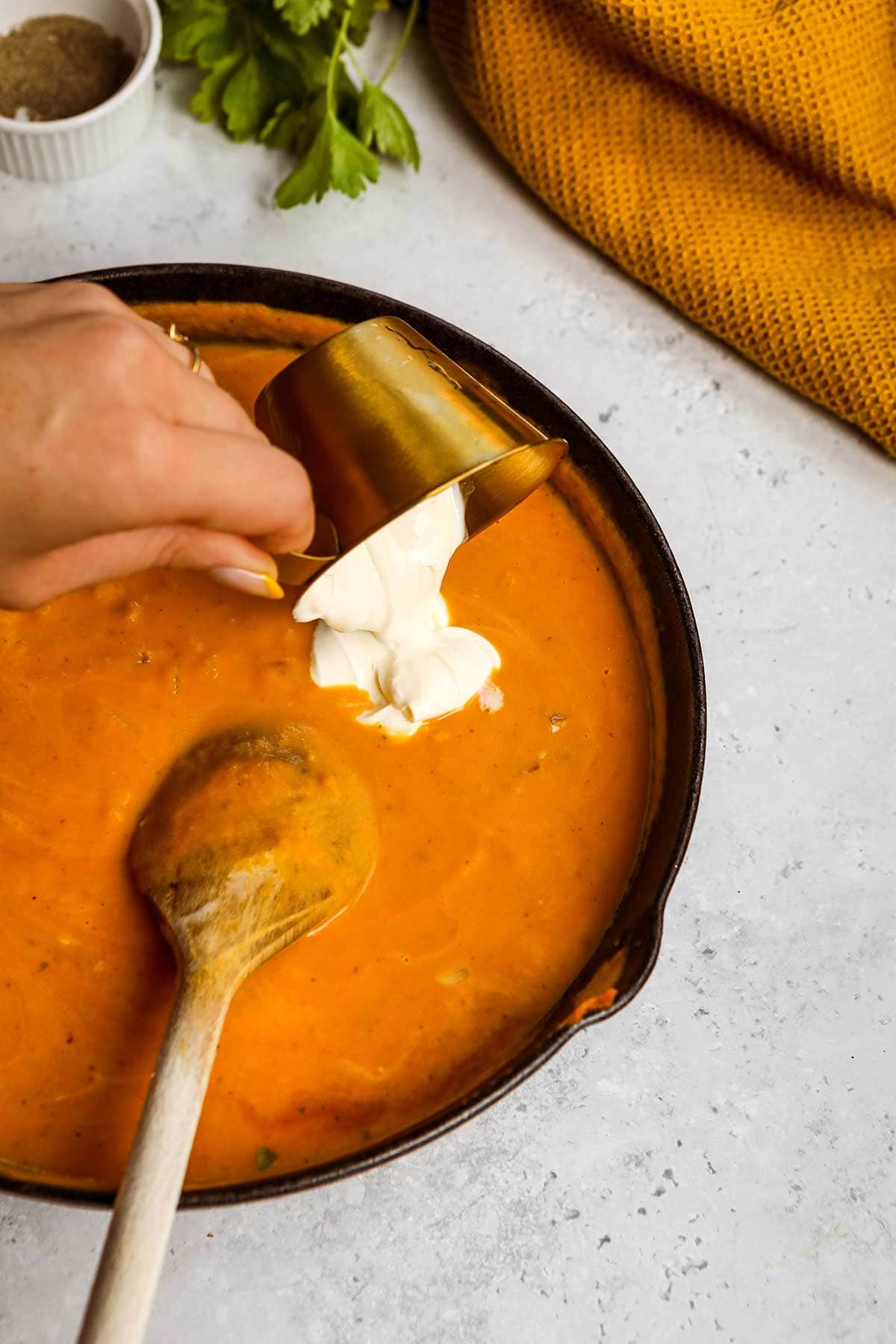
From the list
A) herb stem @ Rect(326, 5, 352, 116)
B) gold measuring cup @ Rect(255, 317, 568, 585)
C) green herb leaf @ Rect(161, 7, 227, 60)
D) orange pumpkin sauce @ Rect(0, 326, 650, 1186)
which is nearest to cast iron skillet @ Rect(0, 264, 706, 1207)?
orange pumpkin sauce @ Rect(0, 326, 650, 1186)

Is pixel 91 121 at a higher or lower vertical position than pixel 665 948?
higher

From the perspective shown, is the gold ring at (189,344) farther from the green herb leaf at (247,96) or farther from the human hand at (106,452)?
the green herb leaf at (247,96)

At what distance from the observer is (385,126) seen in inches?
61.8

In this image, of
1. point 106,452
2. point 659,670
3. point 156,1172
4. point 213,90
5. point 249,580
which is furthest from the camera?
point 213,90

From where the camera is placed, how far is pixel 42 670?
4.28ft

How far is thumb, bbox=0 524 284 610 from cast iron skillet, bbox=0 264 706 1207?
18.7 inches

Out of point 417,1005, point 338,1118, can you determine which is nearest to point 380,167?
point 417,1005

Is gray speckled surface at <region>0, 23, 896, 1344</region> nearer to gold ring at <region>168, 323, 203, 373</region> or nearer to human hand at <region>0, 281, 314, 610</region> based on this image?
gold ring at <region>168, 323, 203, 373</region>

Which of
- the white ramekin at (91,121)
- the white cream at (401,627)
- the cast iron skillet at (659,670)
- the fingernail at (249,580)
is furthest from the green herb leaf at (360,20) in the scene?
the fingernail at (249,580)

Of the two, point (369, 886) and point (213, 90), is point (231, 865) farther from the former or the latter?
point (213, 90)

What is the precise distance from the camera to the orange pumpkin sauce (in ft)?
3.88

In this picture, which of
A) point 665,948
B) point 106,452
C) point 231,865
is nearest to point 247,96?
point 106,452

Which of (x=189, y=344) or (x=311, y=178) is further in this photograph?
(x=311, y=178)

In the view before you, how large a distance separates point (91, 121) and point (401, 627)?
31.5 inches
